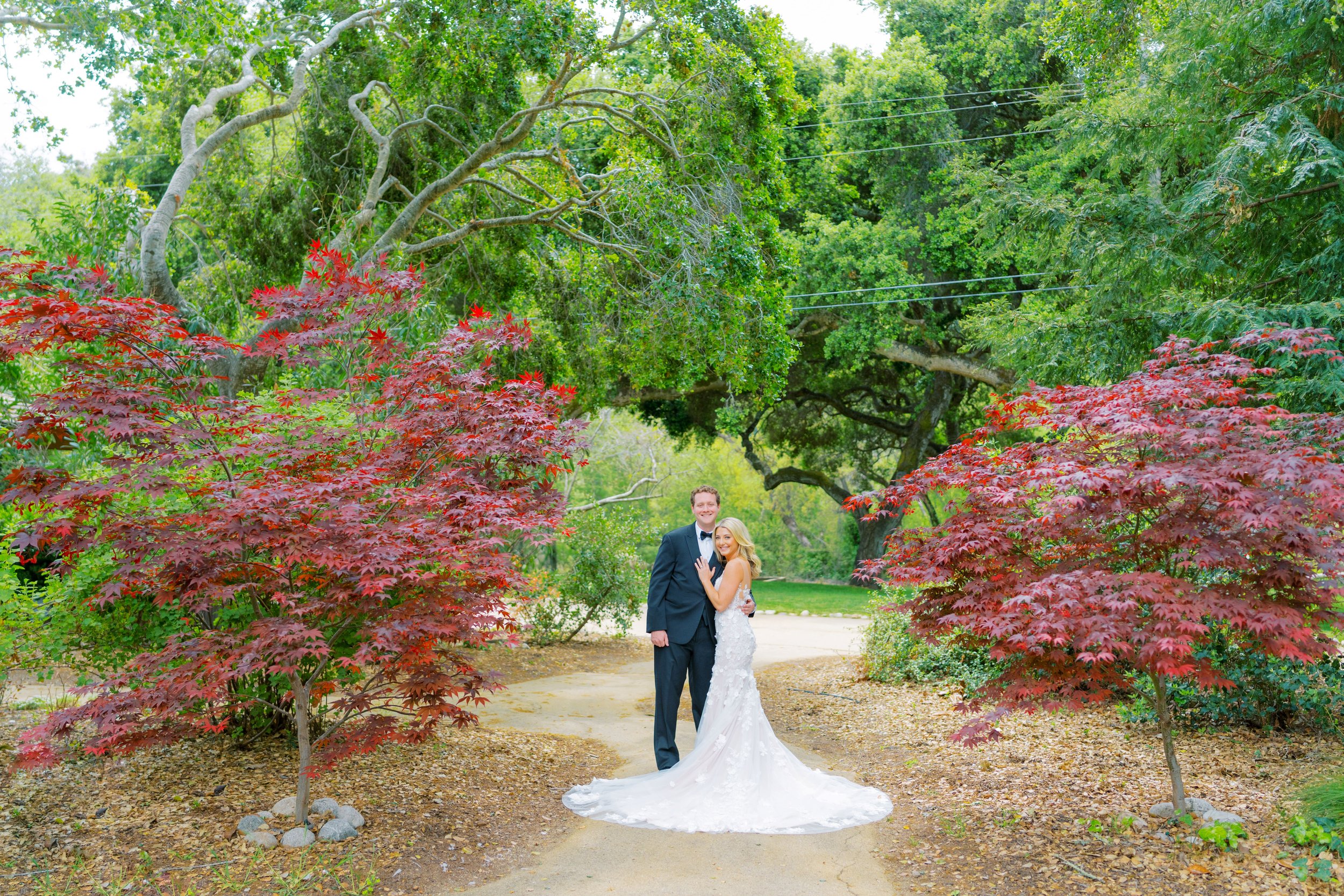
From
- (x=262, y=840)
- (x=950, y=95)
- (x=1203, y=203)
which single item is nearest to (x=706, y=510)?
(x=262, y=840)

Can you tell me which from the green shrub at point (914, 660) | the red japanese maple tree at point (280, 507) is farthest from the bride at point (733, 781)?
the green shrub at point (914, 660)

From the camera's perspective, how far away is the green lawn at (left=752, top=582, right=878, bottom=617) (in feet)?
61.7

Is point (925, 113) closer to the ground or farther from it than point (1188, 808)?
farther from it

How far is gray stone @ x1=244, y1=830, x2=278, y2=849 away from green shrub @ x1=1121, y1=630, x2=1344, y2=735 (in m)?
5.38

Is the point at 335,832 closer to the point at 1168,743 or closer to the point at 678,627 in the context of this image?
the point at 678,627

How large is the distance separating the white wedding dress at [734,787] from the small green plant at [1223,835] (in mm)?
1536

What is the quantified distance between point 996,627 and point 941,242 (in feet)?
49.5

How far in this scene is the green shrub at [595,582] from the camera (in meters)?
11.5

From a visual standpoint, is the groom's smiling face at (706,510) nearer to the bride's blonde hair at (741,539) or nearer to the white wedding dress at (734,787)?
the bride's blonde hair at (741,539)

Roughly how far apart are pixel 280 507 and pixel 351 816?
1724mm

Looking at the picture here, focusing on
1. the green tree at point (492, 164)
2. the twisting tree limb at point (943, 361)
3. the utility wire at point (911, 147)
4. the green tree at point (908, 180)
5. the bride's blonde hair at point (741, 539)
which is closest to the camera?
the bride's blonde hair at point (741, 539)

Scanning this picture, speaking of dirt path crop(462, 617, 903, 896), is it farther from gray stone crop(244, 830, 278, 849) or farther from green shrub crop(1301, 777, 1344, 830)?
green shrub crop(1301, 777, 1344, 830)

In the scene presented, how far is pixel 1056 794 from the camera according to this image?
207 inches

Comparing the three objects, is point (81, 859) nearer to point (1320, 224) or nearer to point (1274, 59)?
point (1320, 224)
